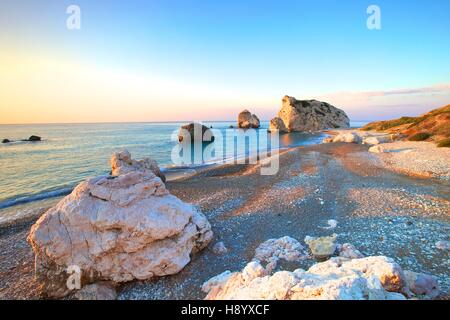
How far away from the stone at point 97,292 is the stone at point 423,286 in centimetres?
738

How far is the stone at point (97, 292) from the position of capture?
20.8ft

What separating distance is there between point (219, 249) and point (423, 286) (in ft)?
18.3

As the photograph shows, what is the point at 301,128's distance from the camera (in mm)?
90312

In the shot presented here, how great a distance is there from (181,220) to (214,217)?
410cm

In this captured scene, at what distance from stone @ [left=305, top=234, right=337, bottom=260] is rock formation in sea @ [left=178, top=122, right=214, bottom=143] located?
171 ft

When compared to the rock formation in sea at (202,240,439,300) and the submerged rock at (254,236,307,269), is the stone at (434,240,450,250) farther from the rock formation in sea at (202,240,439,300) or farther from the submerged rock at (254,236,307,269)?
the submerged rock at (254,236,307,269)

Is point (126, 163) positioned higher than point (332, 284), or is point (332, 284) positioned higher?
point (126, 163)

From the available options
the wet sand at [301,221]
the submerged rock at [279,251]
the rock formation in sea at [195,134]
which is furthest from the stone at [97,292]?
the rock formation in sea at [195,134]

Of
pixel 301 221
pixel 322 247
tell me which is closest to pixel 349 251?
pixel 322 247

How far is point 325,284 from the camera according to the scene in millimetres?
4219

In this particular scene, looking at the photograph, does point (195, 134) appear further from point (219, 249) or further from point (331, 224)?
point (219, 249)

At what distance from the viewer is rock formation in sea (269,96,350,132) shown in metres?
89.7
